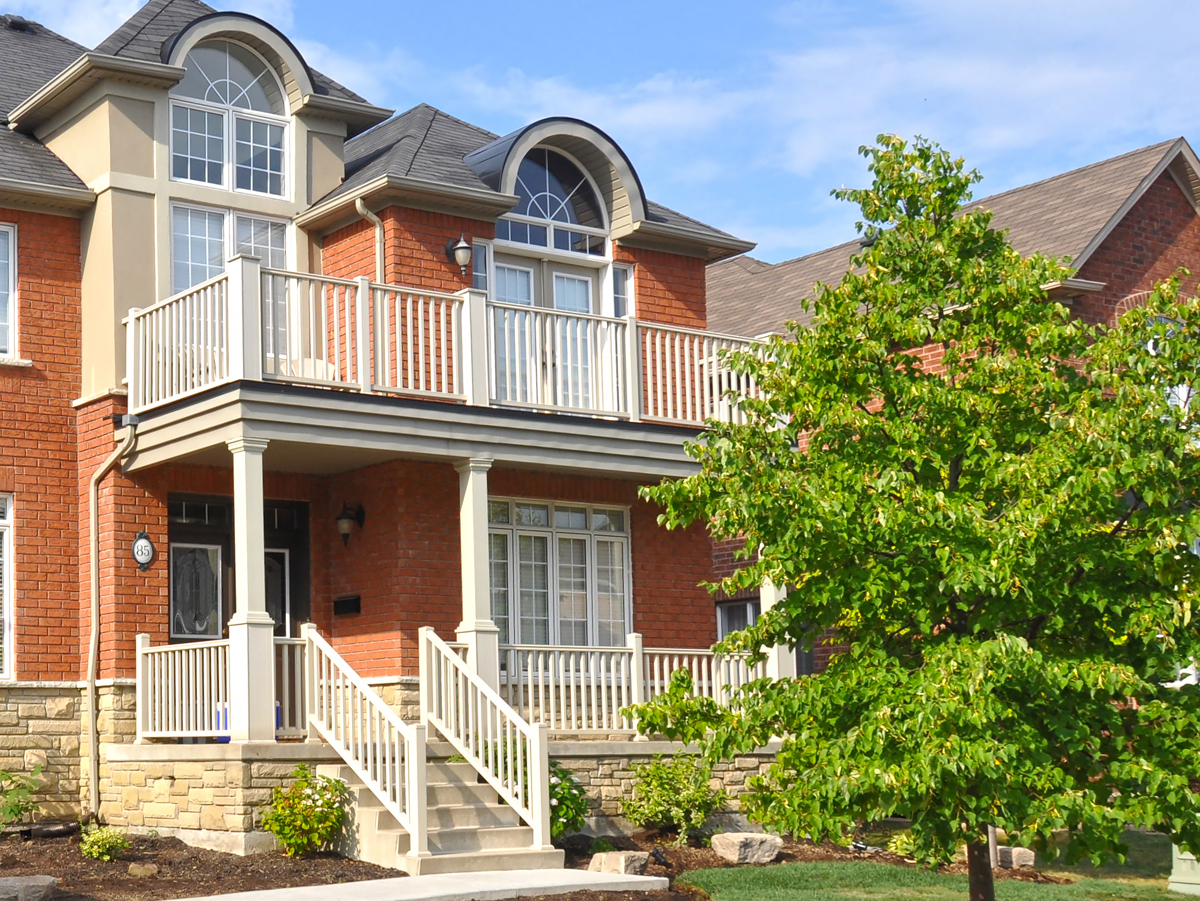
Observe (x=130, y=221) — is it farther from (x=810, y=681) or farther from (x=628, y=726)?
Result: (x=810, y=681)

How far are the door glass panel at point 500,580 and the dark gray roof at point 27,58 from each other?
725 cm

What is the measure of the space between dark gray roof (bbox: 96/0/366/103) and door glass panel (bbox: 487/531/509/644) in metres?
5.38

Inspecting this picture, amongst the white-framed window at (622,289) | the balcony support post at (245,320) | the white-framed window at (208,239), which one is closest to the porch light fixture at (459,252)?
the white-framed window at (208,239)

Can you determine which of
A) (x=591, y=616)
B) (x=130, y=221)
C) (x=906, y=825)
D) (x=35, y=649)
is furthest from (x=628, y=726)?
(x=130, y=221)

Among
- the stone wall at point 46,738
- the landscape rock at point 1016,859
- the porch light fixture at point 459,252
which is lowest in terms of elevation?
the landscape rock at point 1016,859

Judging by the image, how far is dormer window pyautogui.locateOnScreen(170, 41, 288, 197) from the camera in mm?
17219

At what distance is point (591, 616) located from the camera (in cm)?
1816

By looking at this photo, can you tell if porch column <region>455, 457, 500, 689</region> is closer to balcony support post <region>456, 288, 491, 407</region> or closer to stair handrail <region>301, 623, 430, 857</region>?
balcony support post <region>456, 288, 491, 407</region>

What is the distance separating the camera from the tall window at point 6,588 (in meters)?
15.7

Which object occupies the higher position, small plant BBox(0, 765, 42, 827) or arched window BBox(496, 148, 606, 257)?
arched window BBox(496, 148, 606, 257)

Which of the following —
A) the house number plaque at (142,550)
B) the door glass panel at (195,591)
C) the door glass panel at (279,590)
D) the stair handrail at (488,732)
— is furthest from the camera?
the door glass panel at (279,590)

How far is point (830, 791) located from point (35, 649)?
950cm

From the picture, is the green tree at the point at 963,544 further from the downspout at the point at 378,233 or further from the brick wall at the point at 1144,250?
the brick wall at the point at 1144,250

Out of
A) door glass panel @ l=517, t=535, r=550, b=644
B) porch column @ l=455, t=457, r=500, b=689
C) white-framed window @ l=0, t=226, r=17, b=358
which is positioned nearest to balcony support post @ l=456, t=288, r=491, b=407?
porch column @ l=455, t=457, r=500, b=689
